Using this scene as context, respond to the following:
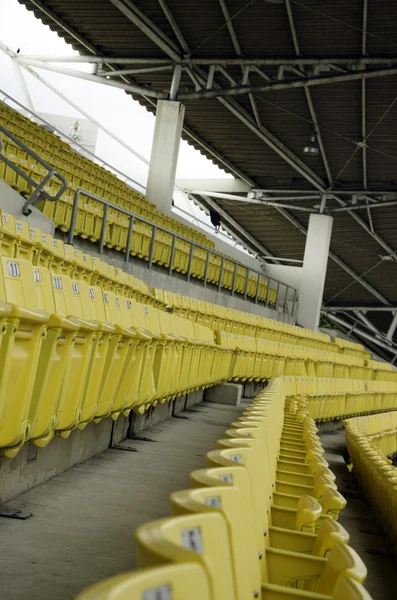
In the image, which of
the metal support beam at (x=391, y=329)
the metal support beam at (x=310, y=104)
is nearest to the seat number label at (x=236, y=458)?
the metal support beam at (x=310, y=104)

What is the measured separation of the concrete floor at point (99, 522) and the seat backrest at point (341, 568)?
61cm

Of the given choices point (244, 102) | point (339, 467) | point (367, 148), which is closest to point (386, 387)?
point (367, 148)

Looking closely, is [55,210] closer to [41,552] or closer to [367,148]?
[41,552]

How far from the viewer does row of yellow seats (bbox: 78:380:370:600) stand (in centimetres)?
90

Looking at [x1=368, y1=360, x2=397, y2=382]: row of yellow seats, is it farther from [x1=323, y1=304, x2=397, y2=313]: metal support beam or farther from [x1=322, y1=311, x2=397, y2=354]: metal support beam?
[x1=322, y1=311, x2=397, y2=354]: metal support beam

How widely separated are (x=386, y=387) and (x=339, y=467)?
8.54 m

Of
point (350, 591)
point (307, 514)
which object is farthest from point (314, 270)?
point (350, 591)

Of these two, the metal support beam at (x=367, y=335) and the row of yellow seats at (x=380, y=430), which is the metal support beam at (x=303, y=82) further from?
the metal support beam at (x=367, y=335)

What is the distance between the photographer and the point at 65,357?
2.68 metres

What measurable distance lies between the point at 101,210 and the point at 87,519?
7.81 metres

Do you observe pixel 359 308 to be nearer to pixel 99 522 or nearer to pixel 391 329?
pixel 391 329

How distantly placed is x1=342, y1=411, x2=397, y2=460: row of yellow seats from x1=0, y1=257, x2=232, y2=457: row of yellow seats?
545 centimetres

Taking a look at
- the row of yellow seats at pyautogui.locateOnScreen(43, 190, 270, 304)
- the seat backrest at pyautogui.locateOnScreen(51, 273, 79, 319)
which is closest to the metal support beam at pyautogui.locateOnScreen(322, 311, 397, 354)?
the row of yellow seats at pyautogui.locateOnScreen(43, 190, 270, 304)

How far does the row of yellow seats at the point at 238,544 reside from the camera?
2.96 ft
